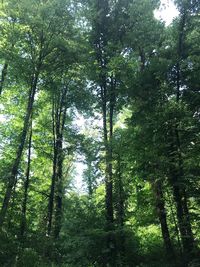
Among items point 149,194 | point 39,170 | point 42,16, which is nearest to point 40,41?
point 42,16

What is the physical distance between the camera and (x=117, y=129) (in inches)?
680

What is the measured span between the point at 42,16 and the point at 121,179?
8824mm

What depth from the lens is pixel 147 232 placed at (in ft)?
64.0

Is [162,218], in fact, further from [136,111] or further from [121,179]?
[136,111]

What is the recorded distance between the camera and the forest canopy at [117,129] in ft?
44.2

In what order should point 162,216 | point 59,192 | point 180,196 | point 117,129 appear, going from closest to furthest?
point 180,196
point 162,216
point 117,129
point 59,192

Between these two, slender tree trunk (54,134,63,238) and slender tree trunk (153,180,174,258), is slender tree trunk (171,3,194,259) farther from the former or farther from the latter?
slender tree trunk (54,134,63,238)

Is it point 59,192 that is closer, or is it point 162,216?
point 162,216

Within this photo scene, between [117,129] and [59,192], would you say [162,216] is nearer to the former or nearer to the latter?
[117,129]

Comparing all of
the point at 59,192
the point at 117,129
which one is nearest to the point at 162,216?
the point at 117,129

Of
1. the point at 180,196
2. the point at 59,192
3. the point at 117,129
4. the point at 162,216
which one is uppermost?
the point at 117,129

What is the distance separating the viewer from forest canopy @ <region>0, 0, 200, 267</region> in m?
13.5

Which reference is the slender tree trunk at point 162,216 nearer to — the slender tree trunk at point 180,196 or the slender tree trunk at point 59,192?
the slender tree trunk at point 180,196

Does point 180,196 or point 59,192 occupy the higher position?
point 59,192
